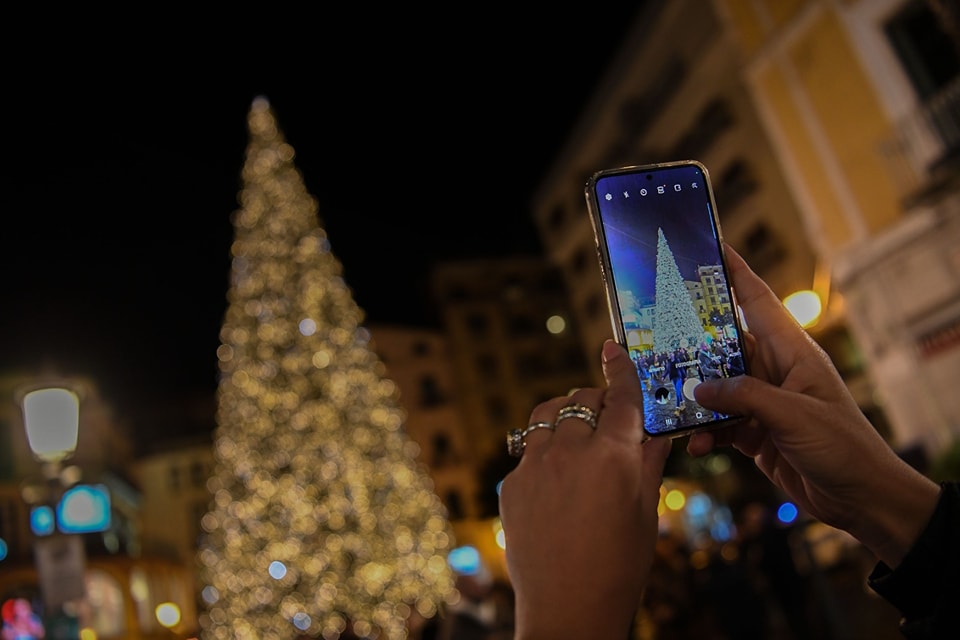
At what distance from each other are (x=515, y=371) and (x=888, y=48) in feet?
122

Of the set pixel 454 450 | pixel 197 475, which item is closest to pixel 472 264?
pixel 454 450

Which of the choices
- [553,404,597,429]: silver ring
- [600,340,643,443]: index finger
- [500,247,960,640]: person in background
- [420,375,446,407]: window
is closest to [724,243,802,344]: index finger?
[500,247,960,640]: person in background

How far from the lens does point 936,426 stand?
11.7 metres

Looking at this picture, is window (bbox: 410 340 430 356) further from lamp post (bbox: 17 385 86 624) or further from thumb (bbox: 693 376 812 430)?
thumb (bbox: 693 376 812 430)

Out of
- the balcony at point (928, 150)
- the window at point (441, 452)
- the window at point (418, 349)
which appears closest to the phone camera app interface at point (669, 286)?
the balcony at point (928, 150)

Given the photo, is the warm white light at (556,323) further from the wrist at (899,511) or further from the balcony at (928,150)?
the wrist at (899,511)

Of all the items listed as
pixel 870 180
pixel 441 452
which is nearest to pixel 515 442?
pixel 870 180

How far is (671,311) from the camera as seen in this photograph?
5.35 feet

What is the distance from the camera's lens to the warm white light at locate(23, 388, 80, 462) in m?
6.87

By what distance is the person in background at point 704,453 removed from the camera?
113 centimetres

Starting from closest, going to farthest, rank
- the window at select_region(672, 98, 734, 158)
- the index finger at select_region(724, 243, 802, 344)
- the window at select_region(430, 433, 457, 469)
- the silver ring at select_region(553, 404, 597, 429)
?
the silver ring at select_region(553, 404, 597, 429) < the index finger at select_region(724, 243, 802, 344) < the window at select_region(672, 98, 734, 158) < the window at select_region(430, 433, 457, 469)

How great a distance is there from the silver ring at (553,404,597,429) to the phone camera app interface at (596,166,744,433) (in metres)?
0.29

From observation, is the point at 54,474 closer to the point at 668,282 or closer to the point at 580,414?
the point at 668,282

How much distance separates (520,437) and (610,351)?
218mm
